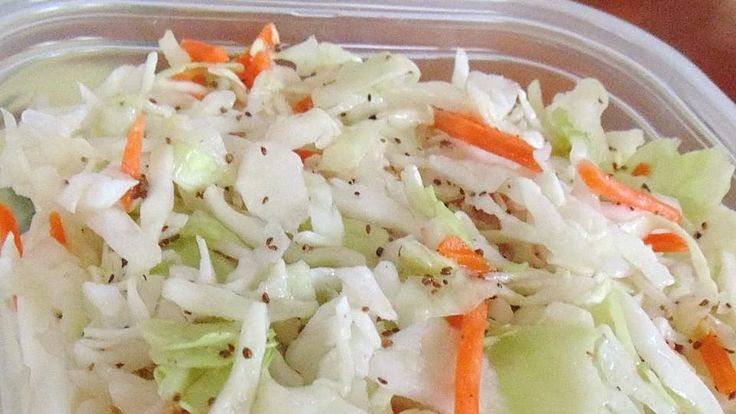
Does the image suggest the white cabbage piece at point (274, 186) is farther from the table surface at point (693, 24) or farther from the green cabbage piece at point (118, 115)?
the table surface at point (693, 24)

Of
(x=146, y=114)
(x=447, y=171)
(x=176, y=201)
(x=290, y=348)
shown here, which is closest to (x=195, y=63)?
(x=146, y=114)

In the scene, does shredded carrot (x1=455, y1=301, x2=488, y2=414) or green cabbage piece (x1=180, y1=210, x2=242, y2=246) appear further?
green cabbage piece (x1=180, y1=210, x2=242, y2=246)

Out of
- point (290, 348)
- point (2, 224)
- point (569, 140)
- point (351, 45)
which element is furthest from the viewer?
point (351, 45)

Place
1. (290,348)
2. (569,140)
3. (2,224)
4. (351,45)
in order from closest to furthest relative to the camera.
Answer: (290,348)
(2,224)
(569,140)
(351,45)

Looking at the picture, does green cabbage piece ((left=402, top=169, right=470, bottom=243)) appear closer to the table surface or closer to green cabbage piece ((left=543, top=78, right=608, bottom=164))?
green cabbage piece ((left=543, top=78, right=608, bottom=164))

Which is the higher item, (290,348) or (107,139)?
(107,139)

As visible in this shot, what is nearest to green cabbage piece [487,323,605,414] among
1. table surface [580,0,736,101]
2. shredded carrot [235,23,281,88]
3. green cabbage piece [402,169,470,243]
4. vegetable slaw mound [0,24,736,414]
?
vegetable slaw mound [0,24,736,414]

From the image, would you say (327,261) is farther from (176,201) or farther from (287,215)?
(176,201)
